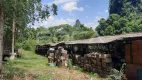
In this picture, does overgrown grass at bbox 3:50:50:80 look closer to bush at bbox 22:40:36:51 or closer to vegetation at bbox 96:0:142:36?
vegetation at bbox 96:0:142:36

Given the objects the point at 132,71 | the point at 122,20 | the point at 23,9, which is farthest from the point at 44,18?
the point at 122,20

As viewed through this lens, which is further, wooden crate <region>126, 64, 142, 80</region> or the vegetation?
the vegetation

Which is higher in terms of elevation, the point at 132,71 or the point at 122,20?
the point at 122,20

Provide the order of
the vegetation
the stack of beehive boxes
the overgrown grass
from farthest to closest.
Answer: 1. the vegetation
2. the stack of beehive boxes
3. the overgrown grass

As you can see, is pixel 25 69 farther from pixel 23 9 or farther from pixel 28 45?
pixel 28 45

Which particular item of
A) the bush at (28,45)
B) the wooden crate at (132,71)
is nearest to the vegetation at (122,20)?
the bush at (28,45)

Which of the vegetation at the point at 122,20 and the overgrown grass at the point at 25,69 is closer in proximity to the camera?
the overgrown grass at the point at 25,69

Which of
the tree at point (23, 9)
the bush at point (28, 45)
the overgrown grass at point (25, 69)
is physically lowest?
the overgrown grass at point (25, 69)

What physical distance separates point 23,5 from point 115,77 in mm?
5744

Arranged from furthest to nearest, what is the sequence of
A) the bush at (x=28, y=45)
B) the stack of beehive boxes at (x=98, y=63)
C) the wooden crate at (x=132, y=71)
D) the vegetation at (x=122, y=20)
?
the bush at (x=28, y=45) < the vegetation at (x=122, y=20) < the stack of beehive boxes at (x=98, y=63) < the wooden crate at (x=132, y=71)

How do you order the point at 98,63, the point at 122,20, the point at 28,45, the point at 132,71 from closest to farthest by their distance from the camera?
the point at 132,71, the point at 98,63, the point at 122,20, the point at 28,45

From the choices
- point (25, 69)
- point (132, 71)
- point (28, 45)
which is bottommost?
point (25, 69)

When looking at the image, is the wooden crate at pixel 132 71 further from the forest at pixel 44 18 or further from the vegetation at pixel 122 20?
the vegetation at pixel 122 20

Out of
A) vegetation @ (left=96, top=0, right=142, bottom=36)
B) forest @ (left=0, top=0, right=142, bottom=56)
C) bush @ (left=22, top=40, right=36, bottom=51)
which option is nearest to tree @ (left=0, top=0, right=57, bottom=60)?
forest @ (left=0, top=0, right=142, bottom=56)
